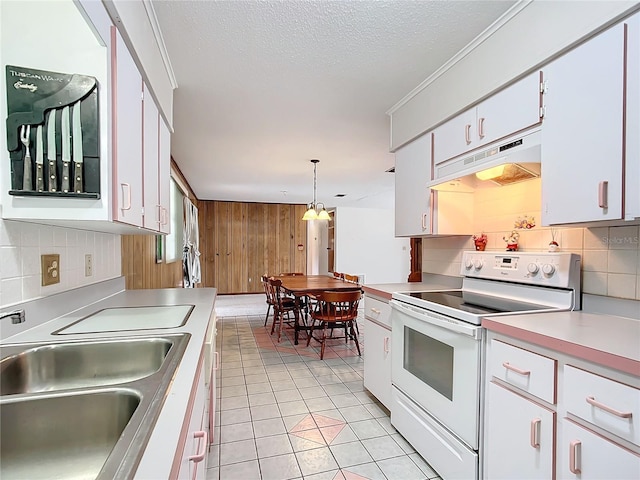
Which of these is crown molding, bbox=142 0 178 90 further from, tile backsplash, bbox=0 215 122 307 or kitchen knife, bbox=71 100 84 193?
tile backsplash, bbox=0 215 122 307

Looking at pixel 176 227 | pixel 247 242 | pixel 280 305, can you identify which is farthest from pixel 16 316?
pixel 247 242

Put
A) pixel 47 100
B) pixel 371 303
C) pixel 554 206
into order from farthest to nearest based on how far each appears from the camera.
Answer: pixel 371 303 → pixel 554 206 → pixel 47 100

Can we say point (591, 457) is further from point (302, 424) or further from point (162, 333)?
point (302, 424)

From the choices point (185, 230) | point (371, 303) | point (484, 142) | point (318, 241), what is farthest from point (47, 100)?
point (318, 241)

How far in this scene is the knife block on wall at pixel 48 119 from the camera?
0.99 meters

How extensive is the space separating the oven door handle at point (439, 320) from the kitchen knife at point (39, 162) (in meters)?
1.70

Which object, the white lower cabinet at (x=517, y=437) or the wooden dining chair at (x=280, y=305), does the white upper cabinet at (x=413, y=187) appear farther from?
the wooden dining chair at (x=280, y=305)

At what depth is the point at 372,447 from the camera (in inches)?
76.2

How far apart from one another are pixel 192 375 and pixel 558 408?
1.21m

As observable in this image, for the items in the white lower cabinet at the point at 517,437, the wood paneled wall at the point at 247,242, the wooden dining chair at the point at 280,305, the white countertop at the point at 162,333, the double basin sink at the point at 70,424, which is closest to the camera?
the white countertop at the point at 162,333

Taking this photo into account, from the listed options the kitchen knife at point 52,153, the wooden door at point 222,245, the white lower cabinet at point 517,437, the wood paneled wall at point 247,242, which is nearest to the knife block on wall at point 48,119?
the kitchen knife at point 52,153

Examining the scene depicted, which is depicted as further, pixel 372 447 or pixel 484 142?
pixel 372 447

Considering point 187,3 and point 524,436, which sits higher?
point 187,3

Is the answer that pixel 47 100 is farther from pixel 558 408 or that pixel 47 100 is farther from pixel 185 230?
pixel 185 230
